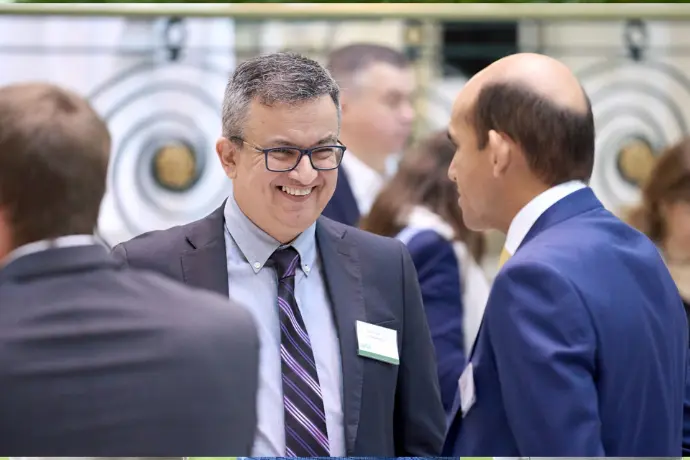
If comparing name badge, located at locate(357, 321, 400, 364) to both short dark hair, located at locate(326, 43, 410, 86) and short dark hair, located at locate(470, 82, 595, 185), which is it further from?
short dark hair, located at locate(326, 43, 410, 86)

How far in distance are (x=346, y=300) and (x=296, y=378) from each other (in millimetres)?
209

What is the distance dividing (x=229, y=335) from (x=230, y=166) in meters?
0.47

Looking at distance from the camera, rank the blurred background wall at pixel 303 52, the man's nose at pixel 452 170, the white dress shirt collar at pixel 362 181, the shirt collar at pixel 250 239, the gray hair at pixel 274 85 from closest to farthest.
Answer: the gray hair at pixel 274 85 < the shirt collar at pixel 250 239 < the man's nose at pixel 452 170 < the white dress shirt collar at pixel 362 181 < the blurred background wall at pixel 303 52

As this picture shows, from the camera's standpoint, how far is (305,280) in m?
2.01

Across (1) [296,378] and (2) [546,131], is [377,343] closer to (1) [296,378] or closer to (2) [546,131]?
(1) [296,378]

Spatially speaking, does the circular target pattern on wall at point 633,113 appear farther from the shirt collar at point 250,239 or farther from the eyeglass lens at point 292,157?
the shirt collar at point 250,239

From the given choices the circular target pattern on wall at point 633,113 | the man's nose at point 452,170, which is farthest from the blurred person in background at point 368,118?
the circular target pattern on wall at point 633,113

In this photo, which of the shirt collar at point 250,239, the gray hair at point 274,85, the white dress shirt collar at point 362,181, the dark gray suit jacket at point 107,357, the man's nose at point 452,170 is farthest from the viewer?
the white dress shirt collar at point 362,181

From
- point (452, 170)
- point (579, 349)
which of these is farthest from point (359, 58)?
point (579, 349)

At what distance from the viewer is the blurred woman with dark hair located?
7.49 feet

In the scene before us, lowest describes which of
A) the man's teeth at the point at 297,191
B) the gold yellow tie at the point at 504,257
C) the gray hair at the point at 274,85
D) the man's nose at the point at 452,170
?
the gold yellow tie at the point at 504,257

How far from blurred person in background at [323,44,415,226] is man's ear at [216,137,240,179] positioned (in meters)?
0.26

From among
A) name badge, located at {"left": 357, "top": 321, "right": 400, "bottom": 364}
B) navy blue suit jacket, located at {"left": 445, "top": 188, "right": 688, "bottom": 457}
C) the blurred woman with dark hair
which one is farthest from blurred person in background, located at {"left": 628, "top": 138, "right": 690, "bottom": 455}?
name badge, located at {"left": 357, "top": 321, "right": 400, "bottom": 364}

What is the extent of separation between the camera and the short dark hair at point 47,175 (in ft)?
5.63
